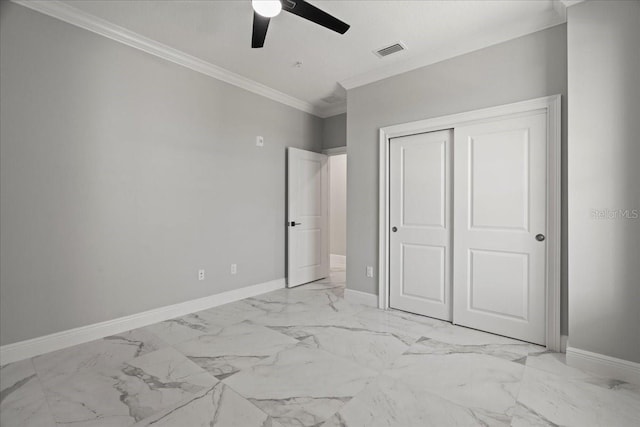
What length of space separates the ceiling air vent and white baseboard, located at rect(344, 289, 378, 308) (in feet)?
8.42

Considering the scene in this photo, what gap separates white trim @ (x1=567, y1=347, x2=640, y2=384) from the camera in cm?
205

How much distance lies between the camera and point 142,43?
288 cm

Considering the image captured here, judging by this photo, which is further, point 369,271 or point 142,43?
point 369,271

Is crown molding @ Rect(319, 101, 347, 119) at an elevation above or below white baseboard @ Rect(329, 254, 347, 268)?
above

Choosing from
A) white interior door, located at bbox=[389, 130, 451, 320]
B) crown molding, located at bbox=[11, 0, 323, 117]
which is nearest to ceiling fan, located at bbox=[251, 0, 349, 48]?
crown molding, located at bbox=[11, 0, 323, 117]

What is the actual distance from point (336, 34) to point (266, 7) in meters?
1.12

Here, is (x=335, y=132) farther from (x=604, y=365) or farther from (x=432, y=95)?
(x=604, y=365)

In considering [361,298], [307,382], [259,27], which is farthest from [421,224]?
[259,27]

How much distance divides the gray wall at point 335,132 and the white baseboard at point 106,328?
249 cm

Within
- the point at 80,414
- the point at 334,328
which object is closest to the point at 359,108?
the point at 334,328

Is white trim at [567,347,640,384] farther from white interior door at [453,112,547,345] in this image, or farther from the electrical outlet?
the electrical outlet

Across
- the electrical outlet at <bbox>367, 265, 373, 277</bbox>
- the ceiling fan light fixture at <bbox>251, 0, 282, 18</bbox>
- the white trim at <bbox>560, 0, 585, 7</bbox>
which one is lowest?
the electrical outlet at <bbox>367, 265, 373, 277</bbox>

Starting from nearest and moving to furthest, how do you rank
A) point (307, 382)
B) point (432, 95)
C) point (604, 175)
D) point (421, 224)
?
point (307, 382) < point (604, 175) < point (432, 95) < point (421, 224)

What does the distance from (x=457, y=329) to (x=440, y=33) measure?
8.78ft
